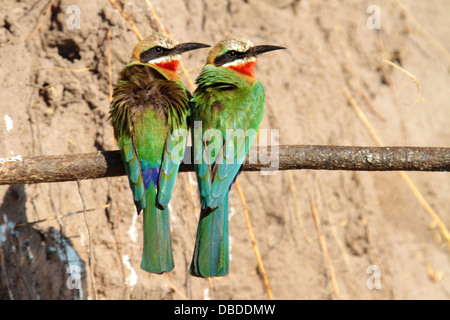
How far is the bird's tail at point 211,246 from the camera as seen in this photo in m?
2.39

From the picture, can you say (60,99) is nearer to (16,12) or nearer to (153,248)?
(16,12)

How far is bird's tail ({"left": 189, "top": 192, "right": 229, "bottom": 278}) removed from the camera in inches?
94.0

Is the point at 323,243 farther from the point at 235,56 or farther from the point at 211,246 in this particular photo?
the point at 211,246

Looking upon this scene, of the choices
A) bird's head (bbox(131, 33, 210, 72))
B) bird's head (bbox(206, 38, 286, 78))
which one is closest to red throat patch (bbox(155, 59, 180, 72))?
bird's head (bbox(131, 33, 210, 72))

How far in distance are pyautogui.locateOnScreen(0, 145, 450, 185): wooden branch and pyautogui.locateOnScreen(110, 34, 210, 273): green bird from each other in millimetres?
137

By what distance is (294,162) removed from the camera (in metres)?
2.38

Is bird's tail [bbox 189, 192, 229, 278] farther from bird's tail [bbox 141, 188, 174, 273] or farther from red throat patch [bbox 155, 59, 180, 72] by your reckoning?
red throat patch [bbox 155, 59, 180, 72]

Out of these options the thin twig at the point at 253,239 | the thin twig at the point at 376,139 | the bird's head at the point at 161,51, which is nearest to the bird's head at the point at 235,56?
the bird's head at the point at 161,51

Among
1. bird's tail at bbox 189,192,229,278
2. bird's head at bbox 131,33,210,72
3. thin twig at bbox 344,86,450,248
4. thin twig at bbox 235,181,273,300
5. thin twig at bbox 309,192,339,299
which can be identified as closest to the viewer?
bird's tail at bbox 189,192,229,278

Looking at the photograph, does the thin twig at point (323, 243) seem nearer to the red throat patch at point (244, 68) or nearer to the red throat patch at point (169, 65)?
the red throat patch at point (244, 68)

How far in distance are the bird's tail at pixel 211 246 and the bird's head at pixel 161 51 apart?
0.93 metres

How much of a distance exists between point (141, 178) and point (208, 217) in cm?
32

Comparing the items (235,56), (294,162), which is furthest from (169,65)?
(294,162)

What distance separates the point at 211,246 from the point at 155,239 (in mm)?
232
